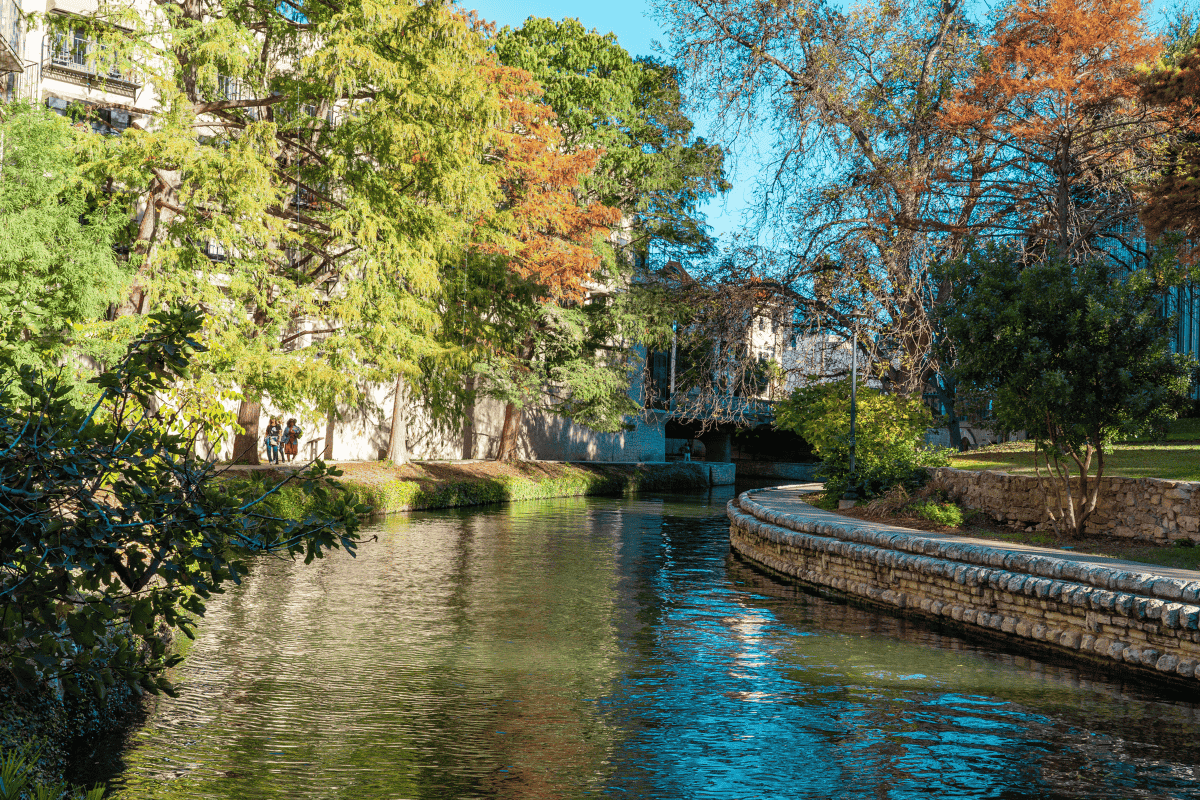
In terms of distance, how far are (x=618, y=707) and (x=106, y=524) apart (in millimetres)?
5045

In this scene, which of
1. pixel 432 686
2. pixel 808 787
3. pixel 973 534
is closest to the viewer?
pixel 808 787

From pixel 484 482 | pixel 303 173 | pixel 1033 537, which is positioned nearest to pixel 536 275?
pixel 484 482

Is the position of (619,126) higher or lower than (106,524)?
higher

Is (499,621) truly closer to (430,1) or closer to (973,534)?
(973,534)

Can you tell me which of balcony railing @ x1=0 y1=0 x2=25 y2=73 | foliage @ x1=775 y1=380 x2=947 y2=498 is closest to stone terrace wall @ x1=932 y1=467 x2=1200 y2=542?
foliage @ x1=775 y1=380 x2=947 y2=498

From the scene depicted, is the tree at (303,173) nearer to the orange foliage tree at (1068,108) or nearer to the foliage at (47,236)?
the foliage at (47,236)

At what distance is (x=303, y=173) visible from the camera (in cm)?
2281

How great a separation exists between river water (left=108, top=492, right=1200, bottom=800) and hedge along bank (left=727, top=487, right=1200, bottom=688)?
20.2 inches

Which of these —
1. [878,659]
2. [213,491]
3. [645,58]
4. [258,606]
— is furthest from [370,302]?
[645,58]

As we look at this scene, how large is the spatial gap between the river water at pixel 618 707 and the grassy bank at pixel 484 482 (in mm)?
8030

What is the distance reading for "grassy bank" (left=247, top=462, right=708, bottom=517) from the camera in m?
26.6

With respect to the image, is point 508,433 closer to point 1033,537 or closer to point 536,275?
point 536,275

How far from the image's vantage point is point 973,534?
1598 cm

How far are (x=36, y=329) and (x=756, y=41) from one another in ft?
54.9
